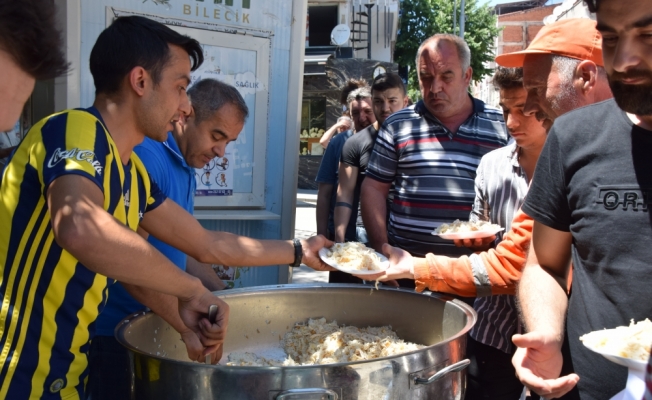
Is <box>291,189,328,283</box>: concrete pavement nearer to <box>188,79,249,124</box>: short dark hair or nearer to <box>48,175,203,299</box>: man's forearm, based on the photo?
<box>188,79,249,124</box>: short dark hair

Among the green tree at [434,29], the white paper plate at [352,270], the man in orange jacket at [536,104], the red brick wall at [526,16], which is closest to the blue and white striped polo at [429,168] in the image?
the white paper plate at [352,270]

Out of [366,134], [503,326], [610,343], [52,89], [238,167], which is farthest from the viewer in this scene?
[366,134]

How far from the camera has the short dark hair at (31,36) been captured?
1.24 meters

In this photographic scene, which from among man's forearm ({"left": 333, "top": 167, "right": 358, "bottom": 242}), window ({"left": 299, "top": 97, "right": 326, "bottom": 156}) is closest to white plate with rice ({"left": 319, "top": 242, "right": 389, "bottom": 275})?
man's forearm ({"left": 333, "top": 167, "right": 358, "bottom": 242})

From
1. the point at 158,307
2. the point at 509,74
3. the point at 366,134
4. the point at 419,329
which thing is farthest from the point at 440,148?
the point at 158,307

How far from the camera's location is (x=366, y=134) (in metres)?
4.80

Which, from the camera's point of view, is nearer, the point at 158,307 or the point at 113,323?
the point at 158,307

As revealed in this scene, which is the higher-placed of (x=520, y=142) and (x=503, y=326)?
(x=520, y=142)

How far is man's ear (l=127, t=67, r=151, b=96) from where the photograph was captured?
1.98m

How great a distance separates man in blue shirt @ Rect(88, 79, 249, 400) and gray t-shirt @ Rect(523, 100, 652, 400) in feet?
4.26

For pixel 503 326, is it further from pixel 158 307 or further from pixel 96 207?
pixel 96 207

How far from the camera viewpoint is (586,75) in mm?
2215

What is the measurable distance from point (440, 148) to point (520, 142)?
2.99ft

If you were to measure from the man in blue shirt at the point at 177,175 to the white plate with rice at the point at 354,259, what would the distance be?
0.55m
